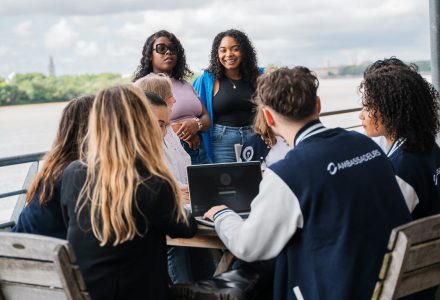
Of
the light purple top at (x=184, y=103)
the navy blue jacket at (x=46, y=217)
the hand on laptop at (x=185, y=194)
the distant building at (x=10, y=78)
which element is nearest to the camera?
the navy blue jacket at (x=46, y=217)

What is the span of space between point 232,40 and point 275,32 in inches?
59.1

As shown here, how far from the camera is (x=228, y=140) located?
156 inches

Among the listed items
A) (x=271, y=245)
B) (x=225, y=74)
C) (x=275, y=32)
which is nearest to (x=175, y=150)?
(x=225, y=74)

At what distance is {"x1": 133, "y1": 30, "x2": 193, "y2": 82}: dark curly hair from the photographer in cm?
398

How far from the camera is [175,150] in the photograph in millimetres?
3146

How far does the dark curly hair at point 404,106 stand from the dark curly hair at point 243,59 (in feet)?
5.41

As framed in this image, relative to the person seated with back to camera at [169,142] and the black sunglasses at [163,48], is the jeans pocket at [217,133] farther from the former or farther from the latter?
the person seated with back to camera at [169,142]

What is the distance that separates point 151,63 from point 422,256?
255cm

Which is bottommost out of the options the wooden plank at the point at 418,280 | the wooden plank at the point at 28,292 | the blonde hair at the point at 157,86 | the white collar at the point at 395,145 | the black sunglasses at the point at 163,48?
the wooden plank at the point at 418,280

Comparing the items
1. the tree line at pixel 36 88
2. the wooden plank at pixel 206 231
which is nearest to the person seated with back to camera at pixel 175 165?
the wooden plank at pixel 206 231

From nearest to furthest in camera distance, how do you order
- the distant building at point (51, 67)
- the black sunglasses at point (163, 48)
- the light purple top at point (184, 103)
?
the light purple top at point (184, 103) < the black sunglasses at point (163, 48) < the distant building at point (51, 67)

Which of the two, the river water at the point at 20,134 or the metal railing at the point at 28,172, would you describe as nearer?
the metal railing at the point at 28,172

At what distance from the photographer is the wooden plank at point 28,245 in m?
1.69

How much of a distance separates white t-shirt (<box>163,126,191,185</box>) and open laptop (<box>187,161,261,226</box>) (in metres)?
0.59
